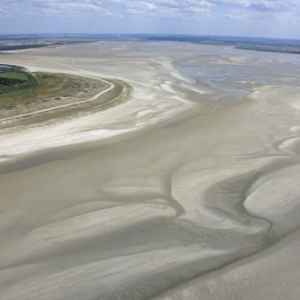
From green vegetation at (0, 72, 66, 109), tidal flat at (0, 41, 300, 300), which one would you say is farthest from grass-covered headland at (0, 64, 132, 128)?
tidal flat at (0, 41, 300, 300)

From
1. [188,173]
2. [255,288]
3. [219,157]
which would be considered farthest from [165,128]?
[255,288]

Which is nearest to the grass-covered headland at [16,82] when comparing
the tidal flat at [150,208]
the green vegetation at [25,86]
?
the green vegetation at [25,86]

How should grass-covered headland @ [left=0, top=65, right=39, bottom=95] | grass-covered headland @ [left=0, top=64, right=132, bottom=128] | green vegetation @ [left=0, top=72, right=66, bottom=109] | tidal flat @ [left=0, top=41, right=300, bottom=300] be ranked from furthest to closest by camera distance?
grass-covered headland @ [left=0, top=65, right=39, bottom=95] → green vegetation @ [left=0, top=72, right=66, bottom=109] → grass-covered headland @ [left=0, top=64, right=132, bottom=128] → tidal flat @ [left=0, top=41, right=300, bottom=300]

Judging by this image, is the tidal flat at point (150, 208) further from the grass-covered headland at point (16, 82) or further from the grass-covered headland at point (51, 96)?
the grass-covered headland at point (16, 82)

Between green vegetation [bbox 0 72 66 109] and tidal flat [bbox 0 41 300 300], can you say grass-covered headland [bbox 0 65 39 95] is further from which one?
tidal flat [bbox 0 41 300 300]

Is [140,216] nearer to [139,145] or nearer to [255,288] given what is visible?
[255,288]

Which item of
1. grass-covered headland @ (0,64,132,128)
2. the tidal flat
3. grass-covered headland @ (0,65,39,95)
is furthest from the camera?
grass-covered headland @ (0,65,39,95)

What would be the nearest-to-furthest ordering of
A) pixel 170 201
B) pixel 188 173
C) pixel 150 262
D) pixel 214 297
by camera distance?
1. pixel 214 297
2. pixel 150 262
3. pixel 170 201
4. pixel 188 173

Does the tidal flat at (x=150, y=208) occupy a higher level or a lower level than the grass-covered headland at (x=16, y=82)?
lower
